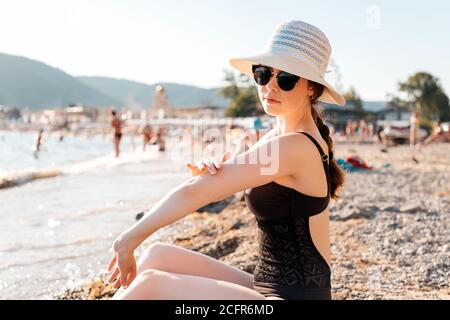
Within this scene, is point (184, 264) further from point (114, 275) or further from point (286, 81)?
point (286, 81)

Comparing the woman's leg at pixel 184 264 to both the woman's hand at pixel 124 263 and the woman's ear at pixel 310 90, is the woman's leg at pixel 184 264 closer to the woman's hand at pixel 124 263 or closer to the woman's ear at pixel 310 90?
the woman's hand at pixel 124 263

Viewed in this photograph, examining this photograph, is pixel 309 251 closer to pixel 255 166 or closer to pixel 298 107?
pixel 255 166


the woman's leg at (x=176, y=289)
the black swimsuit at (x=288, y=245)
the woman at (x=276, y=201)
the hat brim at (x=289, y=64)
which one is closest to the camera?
the woman's leg at (x=176, y=289)

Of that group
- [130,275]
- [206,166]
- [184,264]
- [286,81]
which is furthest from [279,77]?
[130,275]

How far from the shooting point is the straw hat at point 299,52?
2.12 metres

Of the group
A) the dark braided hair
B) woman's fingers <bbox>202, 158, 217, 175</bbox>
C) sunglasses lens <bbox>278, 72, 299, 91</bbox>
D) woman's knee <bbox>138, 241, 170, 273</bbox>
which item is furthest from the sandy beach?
woman's fingers <bbox>202, 158, 217, 175</bbox>

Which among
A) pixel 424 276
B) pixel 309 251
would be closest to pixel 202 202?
pixel 309 251

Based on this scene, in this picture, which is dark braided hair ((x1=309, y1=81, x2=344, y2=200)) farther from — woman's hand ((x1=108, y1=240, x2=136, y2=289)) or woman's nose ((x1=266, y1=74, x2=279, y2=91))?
woman's hand ((x1=108, y1=240, x2=136, y2=289))

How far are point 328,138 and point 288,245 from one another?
0.55 metres

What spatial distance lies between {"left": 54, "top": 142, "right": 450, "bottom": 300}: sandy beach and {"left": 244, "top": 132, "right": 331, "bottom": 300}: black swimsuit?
191 cm

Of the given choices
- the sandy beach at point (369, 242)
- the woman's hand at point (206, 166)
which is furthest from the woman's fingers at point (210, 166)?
the sandy beach at point (369, 242)

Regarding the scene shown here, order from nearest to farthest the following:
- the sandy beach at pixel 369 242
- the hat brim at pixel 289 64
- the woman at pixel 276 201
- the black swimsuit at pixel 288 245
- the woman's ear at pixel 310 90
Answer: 1. the woman at pixel 276 201
2. the black swimsuit at pixel 288 245
3. the hat brim at pixel 289 64
4. the woman's ear at pixel 310 90
5. the sandy beach at pixel 369 242

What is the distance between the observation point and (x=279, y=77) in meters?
2.15

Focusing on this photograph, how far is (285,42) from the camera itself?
2.15 m
